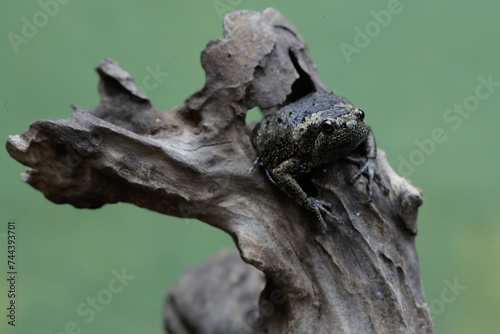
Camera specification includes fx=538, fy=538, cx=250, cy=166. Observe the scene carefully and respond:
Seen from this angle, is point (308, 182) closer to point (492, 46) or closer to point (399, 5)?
point (399, 5)

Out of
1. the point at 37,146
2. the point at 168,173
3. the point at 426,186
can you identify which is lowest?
the point at 37,146

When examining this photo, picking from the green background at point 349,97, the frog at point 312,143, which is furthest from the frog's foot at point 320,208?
the green background at point 349,97

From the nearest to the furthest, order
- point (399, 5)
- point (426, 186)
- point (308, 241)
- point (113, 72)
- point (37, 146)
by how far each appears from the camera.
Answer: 1. point (37, 146)
2. point (308, 241)
3. point (113, 72)
4. point (399, 5)
5. point (426, 186)

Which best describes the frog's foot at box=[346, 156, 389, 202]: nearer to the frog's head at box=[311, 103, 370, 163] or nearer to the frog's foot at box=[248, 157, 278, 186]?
the frog's head at box=[311, 103, 370, 163]

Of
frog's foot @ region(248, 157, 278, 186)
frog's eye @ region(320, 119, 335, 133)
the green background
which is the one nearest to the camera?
frog's eye @ region(320, 119, 335, 133)

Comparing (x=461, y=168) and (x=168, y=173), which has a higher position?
(x=461, y=168)

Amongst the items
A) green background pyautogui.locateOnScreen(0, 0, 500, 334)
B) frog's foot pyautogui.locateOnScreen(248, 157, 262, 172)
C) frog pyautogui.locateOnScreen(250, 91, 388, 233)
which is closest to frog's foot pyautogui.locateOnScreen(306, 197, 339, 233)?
frog pyautogui.locateOnScreen(250, 91, 388, 233)

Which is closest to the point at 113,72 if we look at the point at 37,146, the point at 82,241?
the point at 37,146

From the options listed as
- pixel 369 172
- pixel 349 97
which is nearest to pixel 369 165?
pixel 369 172
